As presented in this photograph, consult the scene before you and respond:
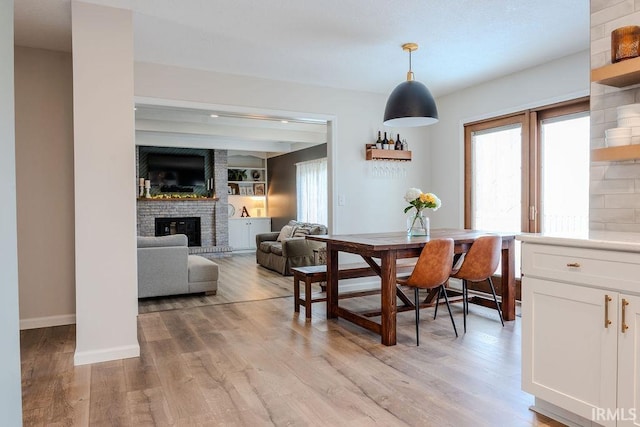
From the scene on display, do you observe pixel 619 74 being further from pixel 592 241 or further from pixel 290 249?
pixel 290 249

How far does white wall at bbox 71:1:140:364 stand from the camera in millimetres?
2904

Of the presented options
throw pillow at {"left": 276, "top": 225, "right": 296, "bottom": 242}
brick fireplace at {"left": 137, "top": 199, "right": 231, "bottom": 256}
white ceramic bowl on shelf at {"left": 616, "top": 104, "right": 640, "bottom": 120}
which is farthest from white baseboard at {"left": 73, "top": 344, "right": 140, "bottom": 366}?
brick fireplace at {"left": 137, "top": 199, "right": 231, "bottom": 256}

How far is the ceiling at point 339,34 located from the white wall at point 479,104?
0.15 meters

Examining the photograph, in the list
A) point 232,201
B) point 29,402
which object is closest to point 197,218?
point 232,201

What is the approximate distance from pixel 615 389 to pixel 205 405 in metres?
1.95

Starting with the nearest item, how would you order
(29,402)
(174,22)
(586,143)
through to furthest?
(29,402) → (174,22) → (586,143)

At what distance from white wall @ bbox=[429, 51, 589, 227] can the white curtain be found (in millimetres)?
3102

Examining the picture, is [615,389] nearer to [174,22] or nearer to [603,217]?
[603,217]

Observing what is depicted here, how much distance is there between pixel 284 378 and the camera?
8.66 ft

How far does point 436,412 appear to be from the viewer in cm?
218

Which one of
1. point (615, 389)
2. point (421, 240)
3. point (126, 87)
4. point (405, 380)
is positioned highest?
point (126, 87)

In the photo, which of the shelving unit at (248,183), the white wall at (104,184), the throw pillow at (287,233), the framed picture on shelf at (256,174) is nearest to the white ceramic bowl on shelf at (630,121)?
the white wall at (104,184)

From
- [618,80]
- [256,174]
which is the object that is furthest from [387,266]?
[256,174]

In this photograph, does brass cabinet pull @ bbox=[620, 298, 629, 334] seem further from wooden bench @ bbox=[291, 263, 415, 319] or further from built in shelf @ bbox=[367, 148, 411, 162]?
built in shelf @ bbox=[367, 148, 411, 162]
